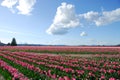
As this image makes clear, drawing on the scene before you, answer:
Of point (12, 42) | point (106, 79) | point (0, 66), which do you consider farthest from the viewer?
point (12, 42)

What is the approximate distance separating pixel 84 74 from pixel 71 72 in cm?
115

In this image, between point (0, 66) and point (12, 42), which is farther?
point (12, 42)

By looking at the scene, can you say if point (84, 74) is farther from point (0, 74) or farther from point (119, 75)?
point (0, 74)

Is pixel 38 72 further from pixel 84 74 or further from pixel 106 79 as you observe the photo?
pixel 106 79

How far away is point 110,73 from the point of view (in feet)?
41.3

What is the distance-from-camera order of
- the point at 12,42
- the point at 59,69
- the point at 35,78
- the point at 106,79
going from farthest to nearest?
the point at 12,42 → the point at 59,69 → the point at 35,78 → the point at 106,79

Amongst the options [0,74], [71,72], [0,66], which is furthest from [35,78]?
[0,66]

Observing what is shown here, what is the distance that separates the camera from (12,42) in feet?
261

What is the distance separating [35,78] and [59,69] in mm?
3185

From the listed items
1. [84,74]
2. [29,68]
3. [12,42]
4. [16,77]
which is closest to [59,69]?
[29,68]

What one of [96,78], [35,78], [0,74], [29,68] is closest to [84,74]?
[96,78]

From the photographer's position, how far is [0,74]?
49.4ft

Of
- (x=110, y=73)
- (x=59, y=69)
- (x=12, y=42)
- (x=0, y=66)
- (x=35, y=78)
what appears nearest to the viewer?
(x=35, y=78)

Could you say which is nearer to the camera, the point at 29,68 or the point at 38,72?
the point at 38,72
